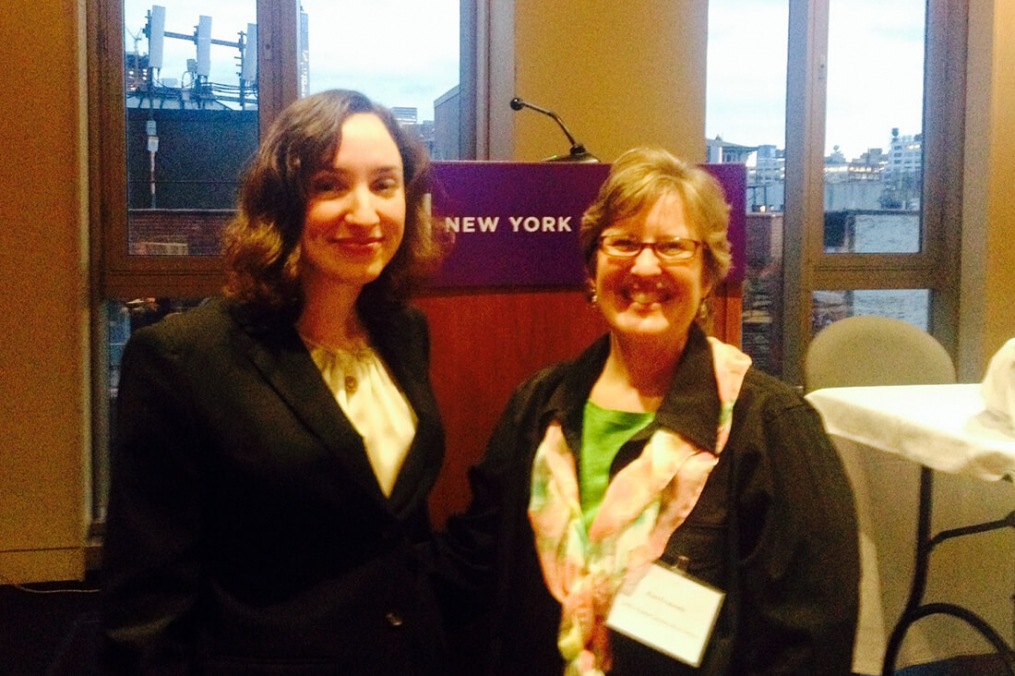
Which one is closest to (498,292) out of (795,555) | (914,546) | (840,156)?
(795,555)

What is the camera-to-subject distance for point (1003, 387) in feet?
5.98

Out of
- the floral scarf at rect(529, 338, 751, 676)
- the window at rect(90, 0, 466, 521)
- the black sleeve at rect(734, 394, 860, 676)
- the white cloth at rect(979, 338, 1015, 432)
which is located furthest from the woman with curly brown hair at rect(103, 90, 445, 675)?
the window at rect(90, 0, 466, 521)

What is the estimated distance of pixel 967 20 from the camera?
13.6ft

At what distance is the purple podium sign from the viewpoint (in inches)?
69.7

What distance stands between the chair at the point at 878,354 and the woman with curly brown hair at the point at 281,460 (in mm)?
1765

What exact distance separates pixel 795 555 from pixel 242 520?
76 cm

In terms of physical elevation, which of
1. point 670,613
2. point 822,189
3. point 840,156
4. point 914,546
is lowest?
point 914,546

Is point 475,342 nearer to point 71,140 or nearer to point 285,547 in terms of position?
point 285,547

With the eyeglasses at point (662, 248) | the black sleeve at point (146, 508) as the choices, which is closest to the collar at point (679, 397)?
the eyeglasses at point (662, 248)

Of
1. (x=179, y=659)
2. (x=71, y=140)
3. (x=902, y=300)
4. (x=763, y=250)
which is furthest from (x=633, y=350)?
(x=902, y=300)

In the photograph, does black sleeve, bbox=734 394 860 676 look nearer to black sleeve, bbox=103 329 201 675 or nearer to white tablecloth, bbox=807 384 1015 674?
black sleeve, bbox=103 329 201 675

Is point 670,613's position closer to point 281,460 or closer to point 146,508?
point 281,460

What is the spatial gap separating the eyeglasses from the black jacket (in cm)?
14

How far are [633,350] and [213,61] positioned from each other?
3016 millimetres
